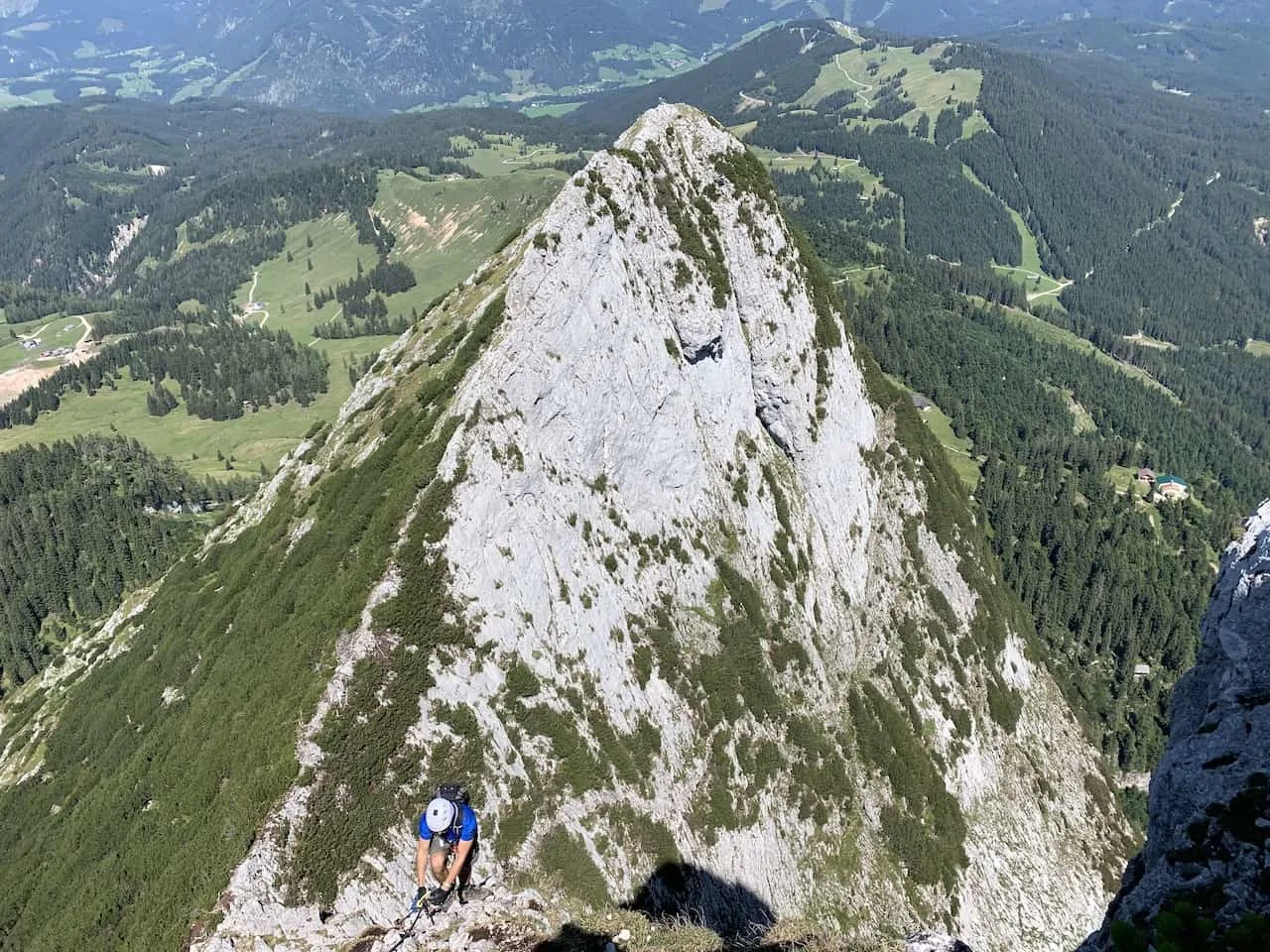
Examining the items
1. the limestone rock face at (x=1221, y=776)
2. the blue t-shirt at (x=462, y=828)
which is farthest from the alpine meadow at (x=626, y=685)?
the blue t-shirt at (x=462, y=828)

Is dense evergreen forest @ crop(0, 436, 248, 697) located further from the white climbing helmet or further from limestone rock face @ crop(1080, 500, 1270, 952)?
limestone rock face @ crop(1080, 500, 1270, 952)

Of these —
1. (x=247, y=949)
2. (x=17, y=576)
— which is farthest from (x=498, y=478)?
(x=17, y=576)

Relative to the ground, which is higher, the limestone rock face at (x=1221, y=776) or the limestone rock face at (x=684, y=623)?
the limestone rock face at (x=1221, y=776)

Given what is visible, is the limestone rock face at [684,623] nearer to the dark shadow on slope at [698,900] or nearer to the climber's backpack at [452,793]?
the dark shadow on slope at [698,900]

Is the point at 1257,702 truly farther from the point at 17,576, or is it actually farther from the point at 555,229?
the point at 17,576

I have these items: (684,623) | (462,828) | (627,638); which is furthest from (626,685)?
(462,828)

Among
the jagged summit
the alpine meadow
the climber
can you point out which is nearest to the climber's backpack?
the climber
